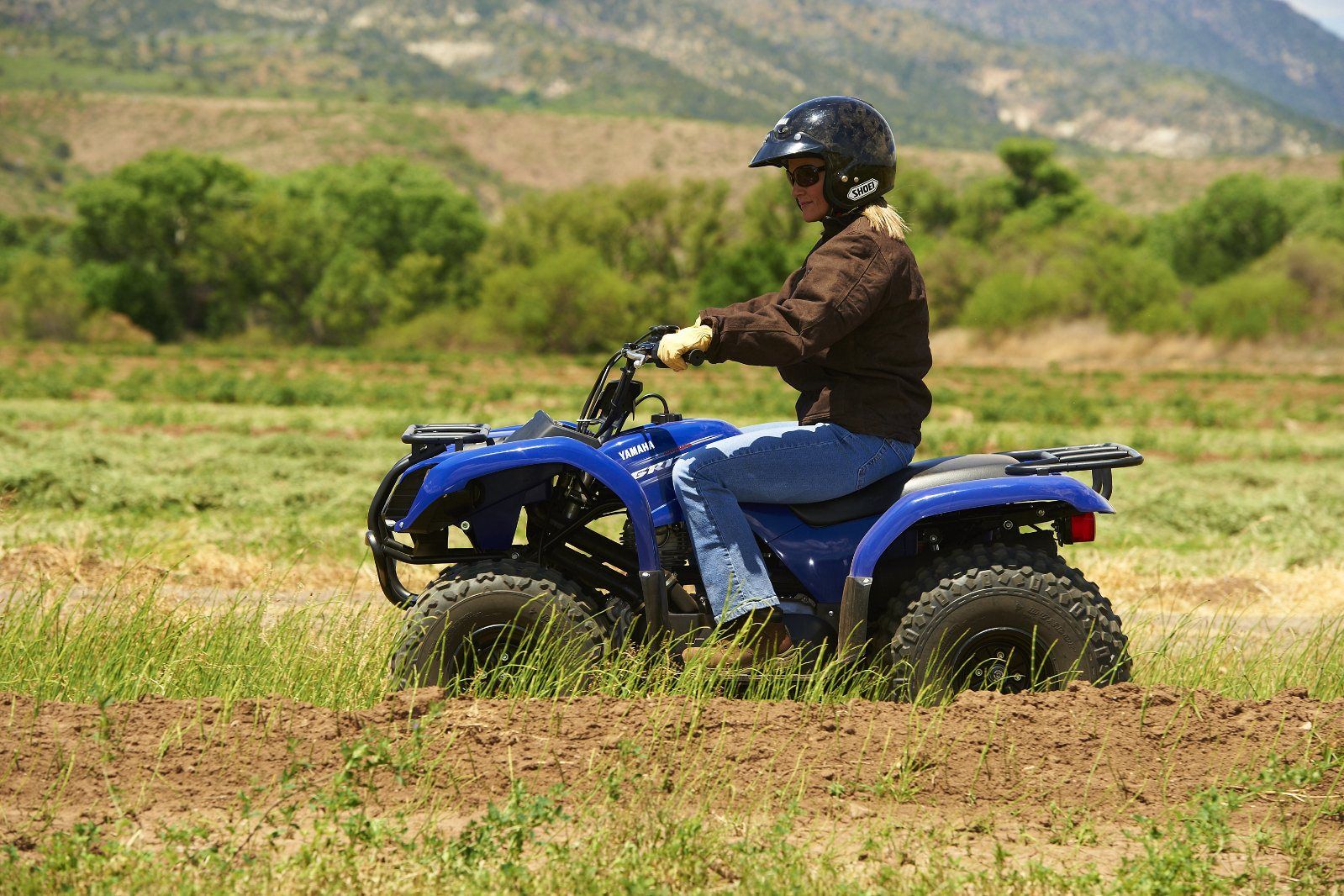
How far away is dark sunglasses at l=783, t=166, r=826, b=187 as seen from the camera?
5.12m

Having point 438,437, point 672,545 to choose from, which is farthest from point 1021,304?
point 438,437

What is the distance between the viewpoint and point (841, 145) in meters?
5.02

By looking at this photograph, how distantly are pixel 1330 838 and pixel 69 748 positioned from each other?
12.9 ft

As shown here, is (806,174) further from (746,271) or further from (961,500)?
(746,271)

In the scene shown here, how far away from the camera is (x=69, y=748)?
433cm

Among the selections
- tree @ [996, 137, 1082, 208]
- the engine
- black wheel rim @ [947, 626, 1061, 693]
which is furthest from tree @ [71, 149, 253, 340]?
black wheel rim @ [947, 626, 1061, 693]

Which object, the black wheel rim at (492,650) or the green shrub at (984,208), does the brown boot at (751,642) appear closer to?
the black wheel rim at (492,650)

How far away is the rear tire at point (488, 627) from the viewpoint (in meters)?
4.96

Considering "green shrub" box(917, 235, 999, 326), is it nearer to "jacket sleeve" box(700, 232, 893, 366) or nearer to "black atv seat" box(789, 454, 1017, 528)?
"black atv seat" box(789, 454, 1017, 528)

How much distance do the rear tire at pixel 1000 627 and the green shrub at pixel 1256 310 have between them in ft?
165

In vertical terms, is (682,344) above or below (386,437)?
above

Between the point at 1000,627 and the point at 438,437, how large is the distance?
2268mm

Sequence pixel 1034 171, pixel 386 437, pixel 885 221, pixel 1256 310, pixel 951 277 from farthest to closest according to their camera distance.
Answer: pixel 1034 171, pixel 951 277, pixel 1256 310, pixel 386 437, pixel 885 221

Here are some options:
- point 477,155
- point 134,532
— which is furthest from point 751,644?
point 477,155
